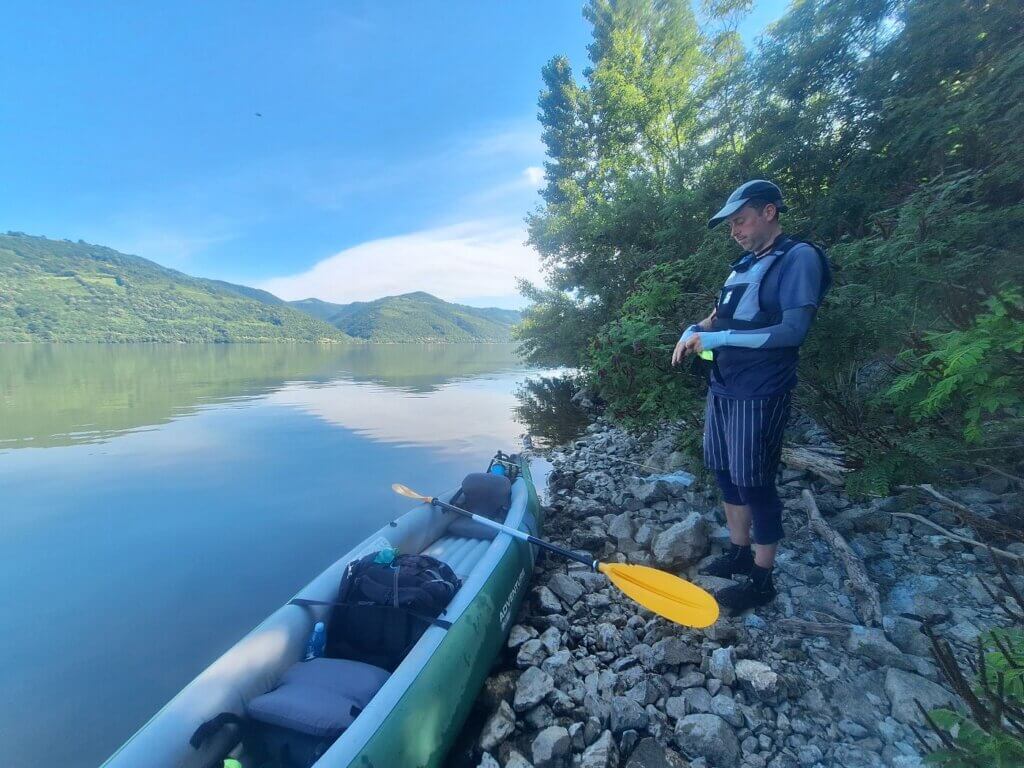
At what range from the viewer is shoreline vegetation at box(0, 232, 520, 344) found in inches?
3601

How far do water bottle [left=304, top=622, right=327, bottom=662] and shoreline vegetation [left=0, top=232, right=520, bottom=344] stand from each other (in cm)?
6665

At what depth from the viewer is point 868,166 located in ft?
18.5

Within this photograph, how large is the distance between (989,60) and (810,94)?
2.63 meters

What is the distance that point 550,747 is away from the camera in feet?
7.68

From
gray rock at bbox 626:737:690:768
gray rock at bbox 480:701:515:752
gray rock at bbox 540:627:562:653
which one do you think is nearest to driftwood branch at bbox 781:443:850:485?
gray rock at bbox 540:627:562:653

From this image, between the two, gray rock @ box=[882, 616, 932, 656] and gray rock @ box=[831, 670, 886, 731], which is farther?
gray rock @ box=[882, 616, 932, 656]

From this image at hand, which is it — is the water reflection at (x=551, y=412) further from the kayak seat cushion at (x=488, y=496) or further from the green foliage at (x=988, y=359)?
the green foliage at (x=988, y=359)

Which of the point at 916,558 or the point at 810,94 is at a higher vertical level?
the point at 810,94

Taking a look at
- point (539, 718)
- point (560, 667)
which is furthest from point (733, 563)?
point (539, 718)

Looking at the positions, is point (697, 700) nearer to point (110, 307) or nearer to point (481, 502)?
point (481, 502)

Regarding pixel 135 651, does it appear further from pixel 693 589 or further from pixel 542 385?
pixel 542 385

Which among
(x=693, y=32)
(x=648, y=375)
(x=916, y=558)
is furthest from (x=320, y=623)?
(x=693, y=32)

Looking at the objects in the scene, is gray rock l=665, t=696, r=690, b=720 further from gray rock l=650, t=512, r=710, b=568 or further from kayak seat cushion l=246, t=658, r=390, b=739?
kayak seat cushion l=246, t=658, r=390, b=739

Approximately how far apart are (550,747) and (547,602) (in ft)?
4.44
